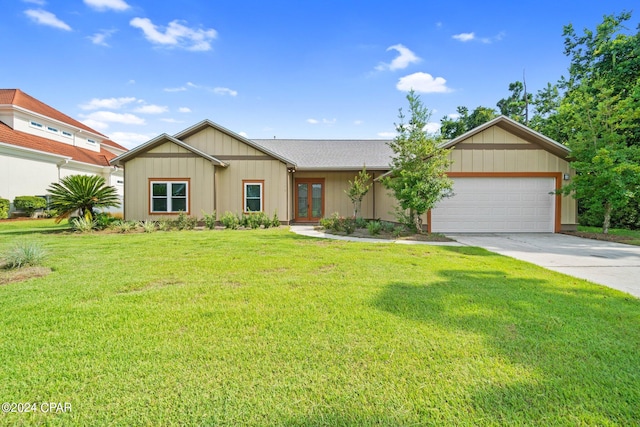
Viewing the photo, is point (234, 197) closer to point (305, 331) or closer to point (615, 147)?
point (305, 331)

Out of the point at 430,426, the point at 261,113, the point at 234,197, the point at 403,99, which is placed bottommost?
the point at 430,426

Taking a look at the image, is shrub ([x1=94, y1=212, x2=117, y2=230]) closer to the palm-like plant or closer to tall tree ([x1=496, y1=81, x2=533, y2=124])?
the palm-like plant

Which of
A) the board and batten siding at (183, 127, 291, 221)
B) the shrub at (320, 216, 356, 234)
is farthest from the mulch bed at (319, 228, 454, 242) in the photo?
the board and batten siding at (183, 127, 291, 221)

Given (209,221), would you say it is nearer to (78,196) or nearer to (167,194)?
(167,194)

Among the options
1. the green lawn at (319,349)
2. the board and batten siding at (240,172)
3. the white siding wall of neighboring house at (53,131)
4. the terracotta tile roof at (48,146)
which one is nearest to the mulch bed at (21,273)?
the green lawn at (319,349)

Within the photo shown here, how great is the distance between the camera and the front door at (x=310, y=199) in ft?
52.4

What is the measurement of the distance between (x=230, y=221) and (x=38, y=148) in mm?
14721

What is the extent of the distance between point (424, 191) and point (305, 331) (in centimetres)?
811

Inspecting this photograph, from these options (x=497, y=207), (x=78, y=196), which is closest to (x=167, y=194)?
(x=78, y=196)

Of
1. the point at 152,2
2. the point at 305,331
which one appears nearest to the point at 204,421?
the point at 305,331

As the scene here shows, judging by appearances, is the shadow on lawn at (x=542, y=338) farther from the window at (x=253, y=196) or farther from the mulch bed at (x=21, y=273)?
the window at (x=253, y=196)

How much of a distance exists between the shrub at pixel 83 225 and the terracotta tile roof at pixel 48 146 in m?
9.68

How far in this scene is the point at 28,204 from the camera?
642 inches

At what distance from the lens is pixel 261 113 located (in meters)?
20.4
